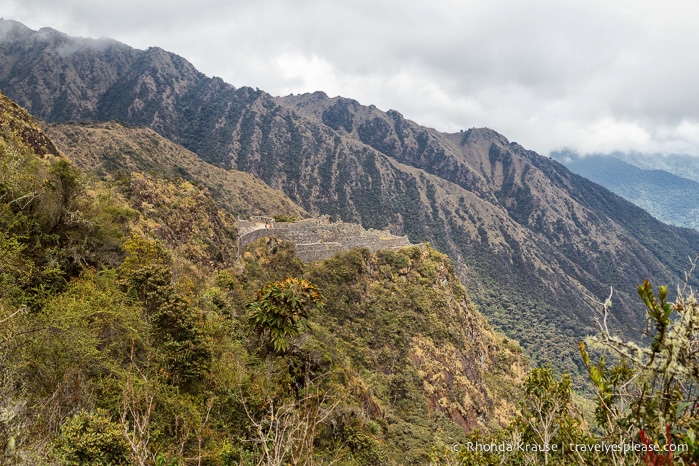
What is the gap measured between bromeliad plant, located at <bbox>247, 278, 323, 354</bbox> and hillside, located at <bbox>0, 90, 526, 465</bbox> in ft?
2.23

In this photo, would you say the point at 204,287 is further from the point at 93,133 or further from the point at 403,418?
the point at 93,133

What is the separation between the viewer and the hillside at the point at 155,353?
955cm

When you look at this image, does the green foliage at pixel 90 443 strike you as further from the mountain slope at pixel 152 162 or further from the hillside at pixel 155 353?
the mountain slope at pixel 152 162

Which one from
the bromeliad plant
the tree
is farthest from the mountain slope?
the tree

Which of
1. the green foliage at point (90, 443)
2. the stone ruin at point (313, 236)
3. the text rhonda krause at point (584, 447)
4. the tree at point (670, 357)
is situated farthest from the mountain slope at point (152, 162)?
the tree at point (670, 357)

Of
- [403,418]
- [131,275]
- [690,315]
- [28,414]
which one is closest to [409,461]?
[403,418]

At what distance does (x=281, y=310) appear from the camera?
52.2 feet

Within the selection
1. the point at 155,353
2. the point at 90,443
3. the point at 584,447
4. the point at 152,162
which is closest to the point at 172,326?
the point at 155,353

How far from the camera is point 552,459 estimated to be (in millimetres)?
7277

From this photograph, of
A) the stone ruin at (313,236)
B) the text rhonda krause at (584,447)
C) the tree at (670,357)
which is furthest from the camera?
the stone ruin at (313,236)

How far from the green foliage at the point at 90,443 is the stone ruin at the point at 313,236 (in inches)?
1295

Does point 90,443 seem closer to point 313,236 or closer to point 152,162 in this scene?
point 313,236

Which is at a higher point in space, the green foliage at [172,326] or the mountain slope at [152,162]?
the mountain slope at [152,162]

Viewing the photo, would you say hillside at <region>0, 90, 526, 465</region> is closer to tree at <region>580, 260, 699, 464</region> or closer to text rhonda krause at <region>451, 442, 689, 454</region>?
text rhonda krause at <region>451, 442, 689, 454</region>
